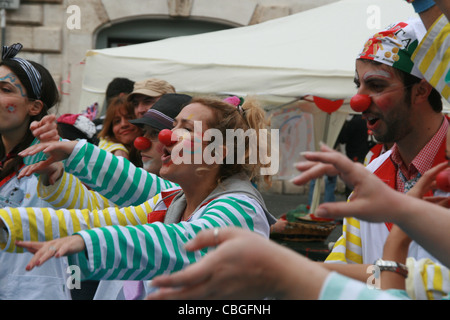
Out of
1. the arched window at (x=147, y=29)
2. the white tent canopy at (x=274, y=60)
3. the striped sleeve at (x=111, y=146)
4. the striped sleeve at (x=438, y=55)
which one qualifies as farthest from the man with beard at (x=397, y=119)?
the arched window at (x=147, y=29)

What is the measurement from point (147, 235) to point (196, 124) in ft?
2.02

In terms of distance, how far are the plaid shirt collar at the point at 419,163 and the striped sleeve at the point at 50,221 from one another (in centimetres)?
96

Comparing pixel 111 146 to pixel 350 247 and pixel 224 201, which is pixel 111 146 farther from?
pixel 350 247

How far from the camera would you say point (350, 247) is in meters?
1.78

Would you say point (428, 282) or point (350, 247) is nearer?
point (428, 282)

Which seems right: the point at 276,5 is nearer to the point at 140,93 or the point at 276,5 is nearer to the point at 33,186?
the point at 140,93

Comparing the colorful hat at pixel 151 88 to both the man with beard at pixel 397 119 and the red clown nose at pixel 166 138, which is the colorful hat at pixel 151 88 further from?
the man with beard at pixel 397 119

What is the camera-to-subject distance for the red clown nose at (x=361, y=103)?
177 centimetres

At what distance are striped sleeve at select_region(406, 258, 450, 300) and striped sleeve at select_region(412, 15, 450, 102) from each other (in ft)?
1.87

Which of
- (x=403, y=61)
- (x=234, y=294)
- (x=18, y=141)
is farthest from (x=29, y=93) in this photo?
(x=234, y=294)

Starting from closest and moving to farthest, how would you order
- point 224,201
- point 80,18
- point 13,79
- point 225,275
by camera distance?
point 225,275 < point 224,201 < point 13,79 < point 80,18

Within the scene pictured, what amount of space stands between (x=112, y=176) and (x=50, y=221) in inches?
17.1

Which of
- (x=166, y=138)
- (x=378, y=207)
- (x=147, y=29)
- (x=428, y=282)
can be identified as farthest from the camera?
(x=147, y=29)

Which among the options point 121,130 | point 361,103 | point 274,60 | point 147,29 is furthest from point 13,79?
point 147,29
